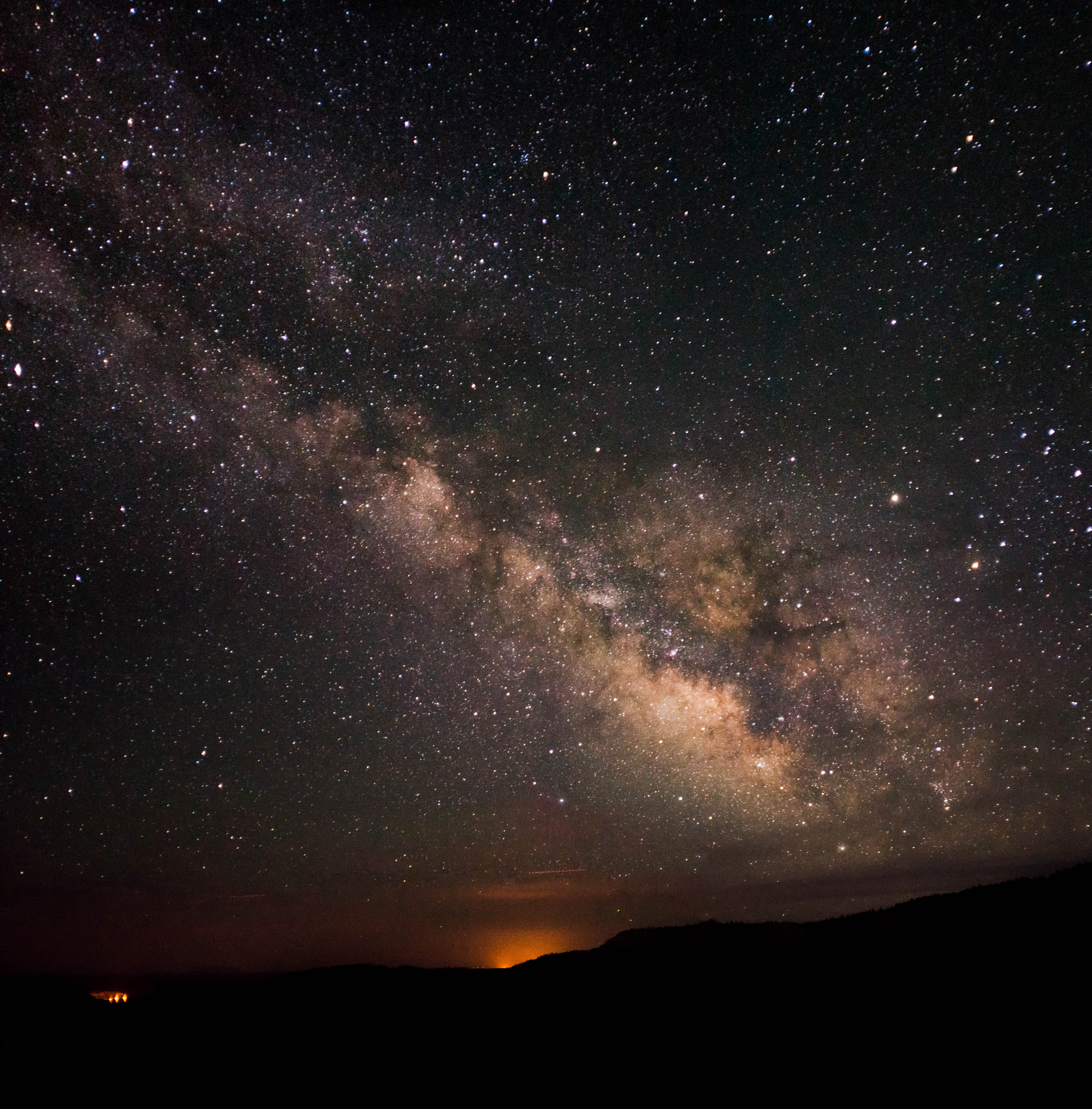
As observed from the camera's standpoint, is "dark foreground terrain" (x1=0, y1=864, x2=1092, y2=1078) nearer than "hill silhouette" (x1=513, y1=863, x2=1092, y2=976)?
Yes

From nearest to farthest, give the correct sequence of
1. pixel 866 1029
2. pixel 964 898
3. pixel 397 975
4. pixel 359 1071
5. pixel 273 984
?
pixel 866 1029 < pixel 359 1071 < pixel 964 898 < pixel 273 984 < pixel 397 975

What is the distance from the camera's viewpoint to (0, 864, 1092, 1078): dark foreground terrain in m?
11.8

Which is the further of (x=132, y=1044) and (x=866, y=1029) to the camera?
(x=132, y=1044)

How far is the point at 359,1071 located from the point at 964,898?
16.6 metres

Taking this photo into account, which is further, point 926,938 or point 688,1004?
point 926,938

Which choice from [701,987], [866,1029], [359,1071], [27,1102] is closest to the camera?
[866,1029]

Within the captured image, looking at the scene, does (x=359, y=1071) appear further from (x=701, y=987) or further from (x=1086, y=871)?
(x=1086, y=871)

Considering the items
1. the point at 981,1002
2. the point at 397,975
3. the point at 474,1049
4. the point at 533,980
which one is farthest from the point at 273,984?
the point at 981,1002

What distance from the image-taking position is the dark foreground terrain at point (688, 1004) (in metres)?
11.8

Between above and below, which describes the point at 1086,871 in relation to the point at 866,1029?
above

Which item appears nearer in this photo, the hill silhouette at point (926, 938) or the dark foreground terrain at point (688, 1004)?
the dark foreground terrain at point (688, 1004)

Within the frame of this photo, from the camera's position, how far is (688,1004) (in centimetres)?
1470

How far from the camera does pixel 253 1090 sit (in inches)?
503

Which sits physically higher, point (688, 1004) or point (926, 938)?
point (926, 938)
